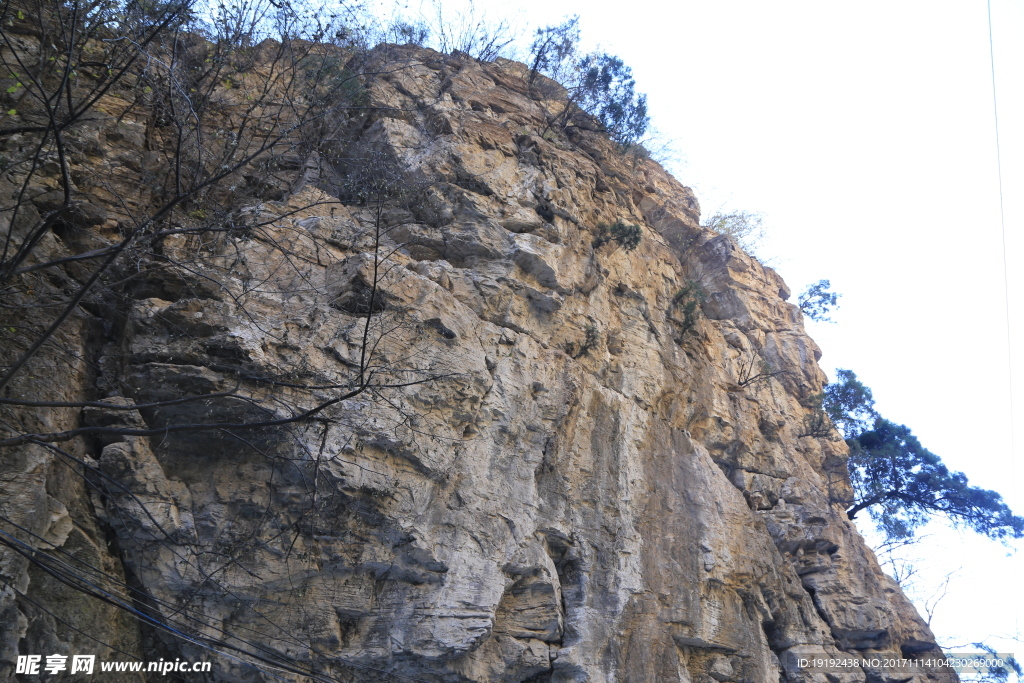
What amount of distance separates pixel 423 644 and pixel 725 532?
191 inches

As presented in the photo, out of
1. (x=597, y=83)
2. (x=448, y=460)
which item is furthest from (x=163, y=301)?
(x=597, y=83)

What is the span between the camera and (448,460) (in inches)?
319

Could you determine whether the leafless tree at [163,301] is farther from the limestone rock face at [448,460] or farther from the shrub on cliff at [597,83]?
the shrub on cliff at [597,83]

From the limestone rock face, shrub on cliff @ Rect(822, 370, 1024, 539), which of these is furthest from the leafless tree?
shrub on cliff @ Rect(822, 370, 1024, 539)

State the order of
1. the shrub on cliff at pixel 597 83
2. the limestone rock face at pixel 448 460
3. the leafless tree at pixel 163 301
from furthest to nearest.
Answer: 1. the shrub on cliff at pixel 597 83
2. the limestone rock face at pixel 448 460
3. the leafless tree at pixel 163 301

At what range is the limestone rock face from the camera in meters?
7.03

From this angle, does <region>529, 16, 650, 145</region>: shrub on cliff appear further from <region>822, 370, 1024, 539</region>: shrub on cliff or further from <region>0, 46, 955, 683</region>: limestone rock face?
<region>822, 370, 1024, 539</region>: shrub on cliff

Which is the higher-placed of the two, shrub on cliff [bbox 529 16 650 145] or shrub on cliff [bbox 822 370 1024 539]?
shrub on cliff [bbox 529 16 650 145]

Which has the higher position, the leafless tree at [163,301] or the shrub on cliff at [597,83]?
the shrub on cliff at [597,83]

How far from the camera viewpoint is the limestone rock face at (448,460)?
7.03 meters

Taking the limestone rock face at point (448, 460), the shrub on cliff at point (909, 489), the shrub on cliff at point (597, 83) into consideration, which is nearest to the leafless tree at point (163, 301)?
the limestone rock face at point (448, 460)

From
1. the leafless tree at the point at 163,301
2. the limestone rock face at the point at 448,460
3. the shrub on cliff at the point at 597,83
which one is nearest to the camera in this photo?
the leafless tree at the point at 163,301

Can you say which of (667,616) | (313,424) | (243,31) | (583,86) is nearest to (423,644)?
(313,424)

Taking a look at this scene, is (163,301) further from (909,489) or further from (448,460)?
(909,489)
